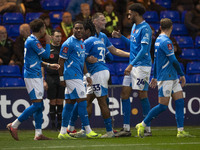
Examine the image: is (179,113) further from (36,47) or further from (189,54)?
(189,54)

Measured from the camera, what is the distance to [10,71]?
1251 centimetres

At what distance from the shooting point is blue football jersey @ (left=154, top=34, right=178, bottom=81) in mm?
8266

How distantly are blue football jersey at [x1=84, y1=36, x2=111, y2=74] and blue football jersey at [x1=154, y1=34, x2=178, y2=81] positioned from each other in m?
1.08

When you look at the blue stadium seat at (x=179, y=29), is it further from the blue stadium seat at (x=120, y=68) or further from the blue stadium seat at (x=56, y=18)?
the blue stadium seat at (x=56, y=18)

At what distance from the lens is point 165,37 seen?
8.38 metres

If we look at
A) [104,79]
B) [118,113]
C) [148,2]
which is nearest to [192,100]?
[118,113]

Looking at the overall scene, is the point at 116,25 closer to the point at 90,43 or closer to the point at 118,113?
the point at 118,113

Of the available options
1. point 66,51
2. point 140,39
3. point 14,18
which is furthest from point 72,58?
point 14,18

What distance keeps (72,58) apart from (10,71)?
438 centimetres

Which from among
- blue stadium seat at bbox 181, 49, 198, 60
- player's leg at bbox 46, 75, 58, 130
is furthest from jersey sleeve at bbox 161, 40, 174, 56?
blue stadium seat at bbox 181, 49, 198, 60

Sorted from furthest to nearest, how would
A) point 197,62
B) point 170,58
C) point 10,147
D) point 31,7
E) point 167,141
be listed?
point 31,7, point 197,62, point 170,58, point 167,141, point 10,147

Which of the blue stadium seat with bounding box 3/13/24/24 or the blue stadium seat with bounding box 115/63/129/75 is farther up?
the blue stadium seat with bounding box 3/13/24/24

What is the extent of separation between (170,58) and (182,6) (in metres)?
8.64

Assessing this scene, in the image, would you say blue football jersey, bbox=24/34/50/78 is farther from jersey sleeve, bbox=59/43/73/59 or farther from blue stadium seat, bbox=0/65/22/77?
blue stadium seat, bbox=0/65/22/77
